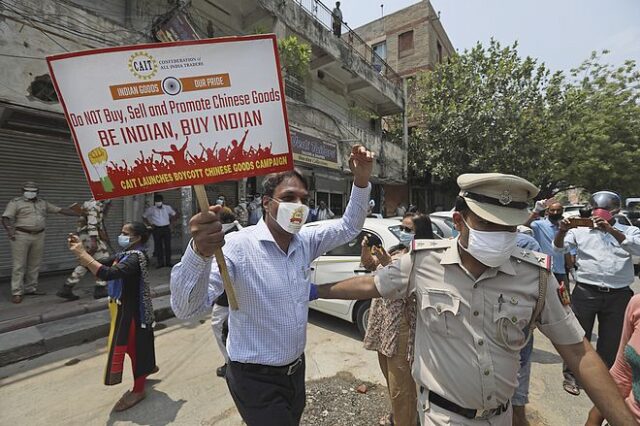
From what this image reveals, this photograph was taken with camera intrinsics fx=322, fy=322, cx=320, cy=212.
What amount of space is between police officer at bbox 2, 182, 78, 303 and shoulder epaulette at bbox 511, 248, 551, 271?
6.59 meters

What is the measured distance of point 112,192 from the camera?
128 centimetres

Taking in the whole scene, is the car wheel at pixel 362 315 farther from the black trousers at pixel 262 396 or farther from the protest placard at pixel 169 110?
the protest placard at pixel 169 110

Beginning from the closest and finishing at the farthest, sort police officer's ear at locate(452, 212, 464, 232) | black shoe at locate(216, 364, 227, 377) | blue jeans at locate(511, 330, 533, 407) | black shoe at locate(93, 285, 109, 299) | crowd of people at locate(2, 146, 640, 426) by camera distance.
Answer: crowd of people at locate(2, 146, 640, 426) < police officer's ear at locate(452, 212, 464, 232) < blue jeans at locate(511, 330, 533, 407) < black shoe at locate(216, 364, 227, 377) < black shoe at locate(93, 285, 109, 299)

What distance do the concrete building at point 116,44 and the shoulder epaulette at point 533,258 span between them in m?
6.90

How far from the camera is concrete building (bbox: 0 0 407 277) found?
5152mm

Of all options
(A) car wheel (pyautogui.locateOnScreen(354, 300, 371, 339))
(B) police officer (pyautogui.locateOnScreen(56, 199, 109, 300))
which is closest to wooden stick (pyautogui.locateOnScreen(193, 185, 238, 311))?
(A) car wheel (pyautogui.locateOnScreen(354, 300, 371, 339))

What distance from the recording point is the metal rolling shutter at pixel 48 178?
20.7 ft

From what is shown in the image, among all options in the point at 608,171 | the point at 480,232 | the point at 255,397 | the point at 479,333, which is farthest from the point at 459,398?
the point at 608,171

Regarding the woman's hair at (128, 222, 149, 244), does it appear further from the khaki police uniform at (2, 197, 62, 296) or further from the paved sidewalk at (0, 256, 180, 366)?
the khaki police uniform at (2, 197, 62, 296)

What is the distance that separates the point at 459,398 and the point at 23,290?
271 inches

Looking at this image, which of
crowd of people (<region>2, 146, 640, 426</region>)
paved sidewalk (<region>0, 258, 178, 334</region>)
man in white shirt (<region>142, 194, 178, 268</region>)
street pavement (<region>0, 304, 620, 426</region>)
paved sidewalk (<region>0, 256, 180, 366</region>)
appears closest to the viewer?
crowd of people (<region>2, 146, 640, 426</region>)

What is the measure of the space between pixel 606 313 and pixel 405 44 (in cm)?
2204

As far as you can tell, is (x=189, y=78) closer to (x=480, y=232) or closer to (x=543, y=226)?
(x=480, y=232)

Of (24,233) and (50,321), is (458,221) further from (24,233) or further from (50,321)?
(24,233)
